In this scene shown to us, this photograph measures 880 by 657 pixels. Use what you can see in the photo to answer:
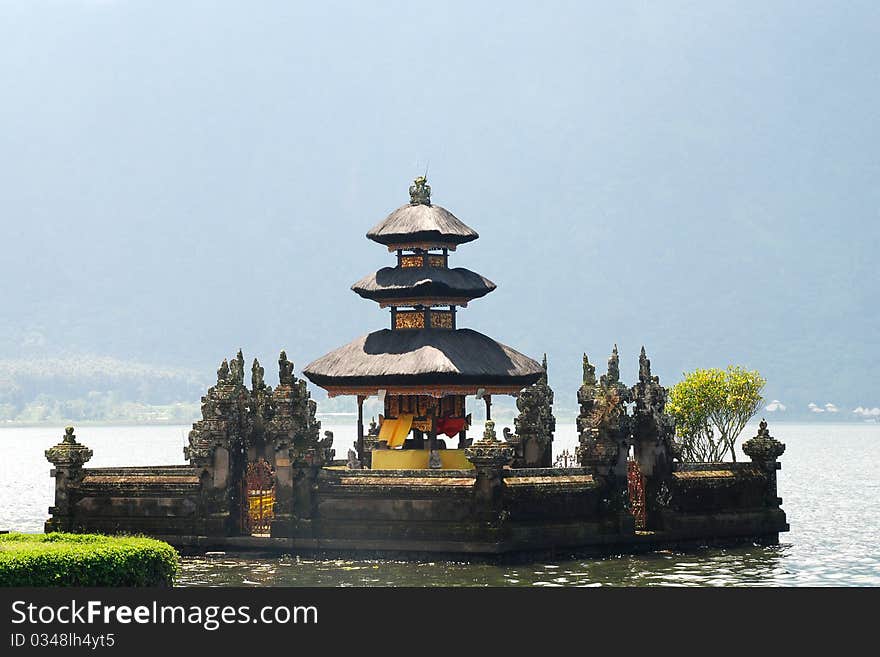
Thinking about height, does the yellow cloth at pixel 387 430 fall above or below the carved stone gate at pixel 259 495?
above

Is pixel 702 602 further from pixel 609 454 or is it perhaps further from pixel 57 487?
pixel 57 487

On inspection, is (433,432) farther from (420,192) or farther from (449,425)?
(420,192)

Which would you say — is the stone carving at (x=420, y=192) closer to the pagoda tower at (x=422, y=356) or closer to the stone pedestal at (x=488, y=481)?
the pagoda tower at (x=422, y=356)

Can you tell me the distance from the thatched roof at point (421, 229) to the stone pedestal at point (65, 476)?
11877mm

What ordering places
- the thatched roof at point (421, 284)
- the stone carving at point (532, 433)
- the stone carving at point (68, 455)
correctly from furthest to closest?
the stone carving at point (532, 433), the thatched roof at point (421, 284), the stone carving at point (68, 455)

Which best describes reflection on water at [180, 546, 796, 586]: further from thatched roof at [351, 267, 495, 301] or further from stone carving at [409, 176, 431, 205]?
stone carving at [409, 176, 431, 205]

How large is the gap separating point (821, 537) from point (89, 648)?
143ft

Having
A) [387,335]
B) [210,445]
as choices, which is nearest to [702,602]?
[210,445]

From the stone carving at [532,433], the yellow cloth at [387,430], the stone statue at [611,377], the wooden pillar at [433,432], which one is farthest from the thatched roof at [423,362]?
the stone statue at [611,377]

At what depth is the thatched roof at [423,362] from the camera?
153ft

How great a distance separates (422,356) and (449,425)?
361cm

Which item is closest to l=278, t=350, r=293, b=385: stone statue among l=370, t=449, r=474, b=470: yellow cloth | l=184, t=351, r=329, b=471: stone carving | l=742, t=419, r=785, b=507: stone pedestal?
l=184, t=351, r=329, b=471: stone carving

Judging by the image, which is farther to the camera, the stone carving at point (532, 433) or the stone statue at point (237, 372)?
the stone carving at point (532, 433)

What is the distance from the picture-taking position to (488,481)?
136 ft
